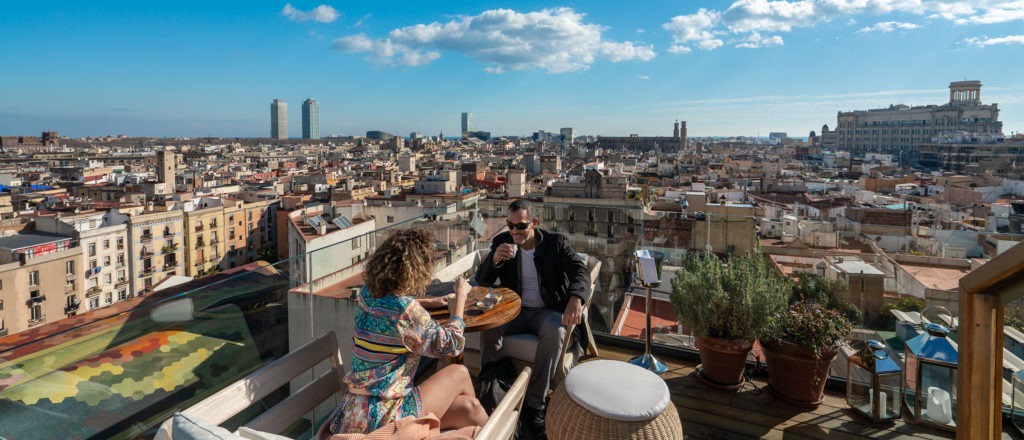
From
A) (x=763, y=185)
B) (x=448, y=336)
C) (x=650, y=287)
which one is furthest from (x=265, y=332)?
(x=763, y=185)

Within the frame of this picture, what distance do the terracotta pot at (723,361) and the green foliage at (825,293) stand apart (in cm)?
60

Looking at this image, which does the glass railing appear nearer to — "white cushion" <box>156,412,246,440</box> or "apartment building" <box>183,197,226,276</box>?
"white cushion" <box>156,412,246,440</box>

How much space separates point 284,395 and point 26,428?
68 cm

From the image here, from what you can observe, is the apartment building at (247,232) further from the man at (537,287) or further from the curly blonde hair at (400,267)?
the curly blonde hair at (400,267)

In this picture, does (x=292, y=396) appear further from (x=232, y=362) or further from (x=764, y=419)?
(x=764, y=419)

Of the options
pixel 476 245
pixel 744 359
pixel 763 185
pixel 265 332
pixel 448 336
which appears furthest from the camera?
pixel 763 185

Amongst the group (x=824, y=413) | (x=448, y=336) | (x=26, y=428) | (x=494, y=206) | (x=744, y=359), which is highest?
(x=494, y=206)

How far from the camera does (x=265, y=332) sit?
232cm

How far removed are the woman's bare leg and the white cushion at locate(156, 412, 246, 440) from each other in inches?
28.6

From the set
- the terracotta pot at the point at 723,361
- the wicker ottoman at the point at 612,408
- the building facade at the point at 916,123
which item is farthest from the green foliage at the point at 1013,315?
the building facade at the point at 916,123

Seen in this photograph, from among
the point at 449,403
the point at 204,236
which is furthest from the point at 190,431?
the point at 204,236

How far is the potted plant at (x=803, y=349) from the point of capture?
255 centimetres

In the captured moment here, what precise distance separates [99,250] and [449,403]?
2850 cm

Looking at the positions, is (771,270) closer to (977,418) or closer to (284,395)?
(977,418)
